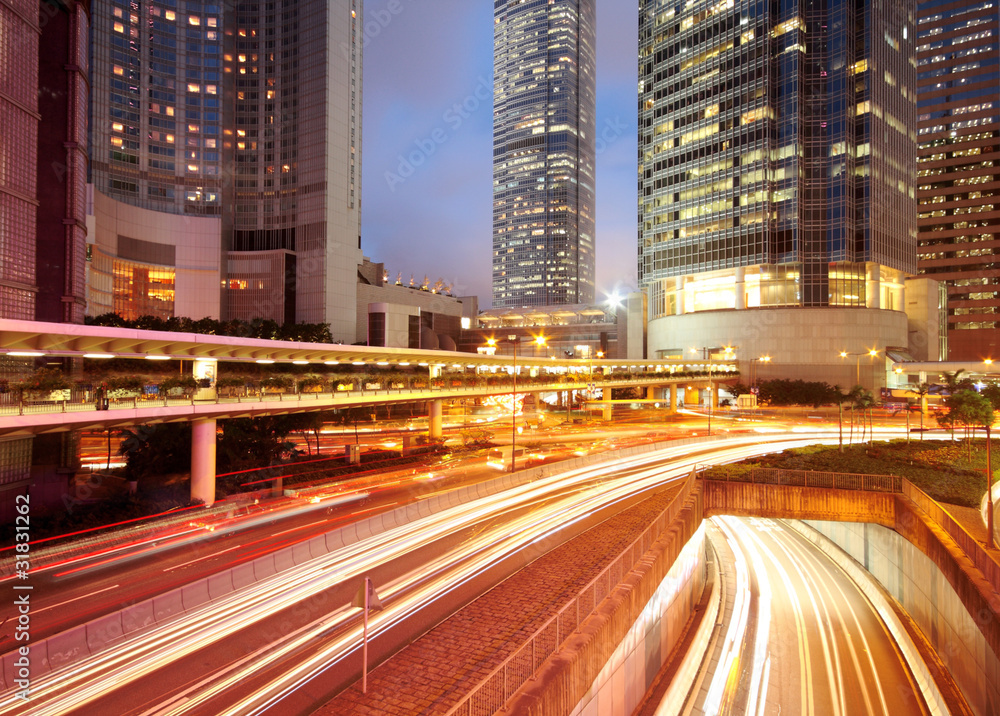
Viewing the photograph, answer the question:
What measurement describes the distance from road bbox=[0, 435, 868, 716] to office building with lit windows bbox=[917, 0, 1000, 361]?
137189 mm

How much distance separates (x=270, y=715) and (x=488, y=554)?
27.5ft

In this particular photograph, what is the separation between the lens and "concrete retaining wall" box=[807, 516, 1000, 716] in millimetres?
12539

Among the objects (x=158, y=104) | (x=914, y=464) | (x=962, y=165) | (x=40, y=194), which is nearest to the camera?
(x=914, y=464)

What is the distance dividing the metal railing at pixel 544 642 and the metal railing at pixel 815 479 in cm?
1059

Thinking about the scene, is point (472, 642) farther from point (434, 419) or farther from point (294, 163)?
point (294, 163)

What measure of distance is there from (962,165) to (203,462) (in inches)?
6191

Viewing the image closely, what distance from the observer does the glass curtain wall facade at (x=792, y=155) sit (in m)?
85.4

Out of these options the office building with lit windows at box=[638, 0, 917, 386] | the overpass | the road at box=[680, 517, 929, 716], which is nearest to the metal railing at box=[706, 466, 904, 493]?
the road at box=[680, 517, 929, 716]

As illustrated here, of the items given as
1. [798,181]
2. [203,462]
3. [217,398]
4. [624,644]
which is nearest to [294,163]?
[217,398]

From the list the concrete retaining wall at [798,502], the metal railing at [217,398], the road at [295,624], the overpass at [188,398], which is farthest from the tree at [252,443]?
the concrete retaining wall at [798,502]

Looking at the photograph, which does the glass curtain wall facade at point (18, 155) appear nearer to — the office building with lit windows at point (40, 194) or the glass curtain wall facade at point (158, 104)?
the office building with lit windows at point (40, 194)

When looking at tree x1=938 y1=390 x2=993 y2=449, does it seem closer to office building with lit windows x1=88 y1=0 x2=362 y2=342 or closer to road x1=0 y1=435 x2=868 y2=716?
road x1=0 y1=435 x2=868 y2=716

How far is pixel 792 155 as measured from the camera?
8681cm

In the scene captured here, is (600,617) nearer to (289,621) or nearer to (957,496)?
(289,621)
